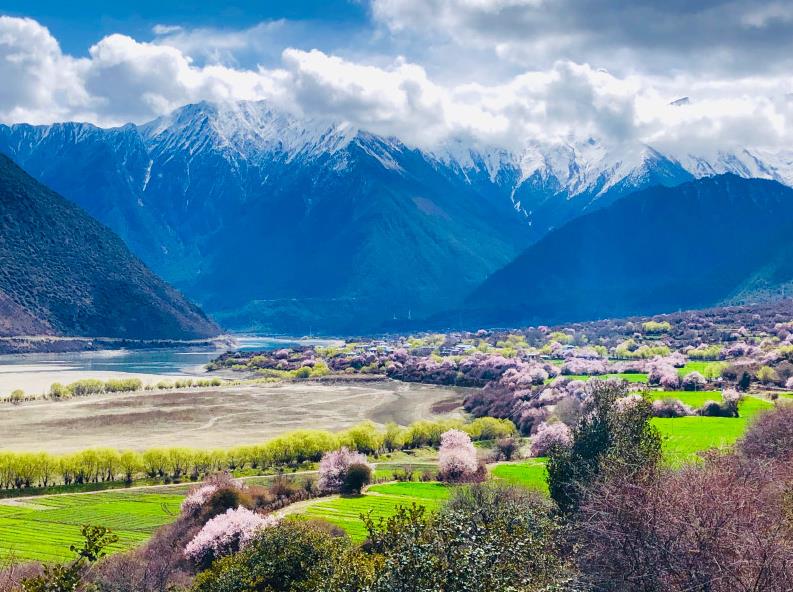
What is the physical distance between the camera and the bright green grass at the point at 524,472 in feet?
188

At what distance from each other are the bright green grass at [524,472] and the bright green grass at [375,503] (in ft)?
15.7

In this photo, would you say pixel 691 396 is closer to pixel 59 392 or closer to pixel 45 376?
pixel 59 392

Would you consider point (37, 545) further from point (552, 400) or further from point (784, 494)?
point (552, 400)

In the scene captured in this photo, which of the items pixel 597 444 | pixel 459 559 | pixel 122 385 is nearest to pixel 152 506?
pixel 597 444

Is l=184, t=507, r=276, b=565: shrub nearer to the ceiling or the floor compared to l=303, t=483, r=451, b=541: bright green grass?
nearer to the ceiling

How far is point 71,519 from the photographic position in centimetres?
5409

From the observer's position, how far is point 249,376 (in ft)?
523

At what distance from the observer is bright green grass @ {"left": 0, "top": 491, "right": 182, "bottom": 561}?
46156mm

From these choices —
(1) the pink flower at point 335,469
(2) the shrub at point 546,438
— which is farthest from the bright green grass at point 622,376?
(1) the pink flower at point 335,469

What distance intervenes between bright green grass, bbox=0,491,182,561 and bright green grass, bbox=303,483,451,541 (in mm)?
10062

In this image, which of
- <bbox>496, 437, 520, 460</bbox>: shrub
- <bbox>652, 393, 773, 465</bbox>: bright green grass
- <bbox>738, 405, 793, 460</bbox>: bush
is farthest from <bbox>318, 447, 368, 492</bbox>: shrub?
<bbox>738, 405, 793, 460</bbox>: bush

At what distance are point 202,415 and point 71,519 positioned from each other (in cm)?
4943

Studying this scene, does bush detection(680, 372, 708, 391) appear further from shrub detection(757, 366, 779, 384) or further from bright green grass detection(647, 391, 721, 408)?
shrub detection(757, 366, 779, 384)

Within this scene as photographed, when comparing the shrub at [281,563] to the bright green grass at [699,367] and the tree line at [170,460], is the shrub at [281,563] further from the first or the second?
the bright green grass at [699,367]
